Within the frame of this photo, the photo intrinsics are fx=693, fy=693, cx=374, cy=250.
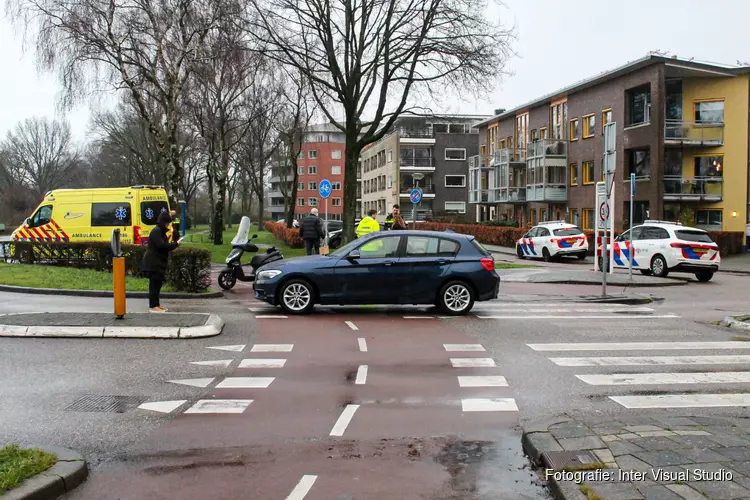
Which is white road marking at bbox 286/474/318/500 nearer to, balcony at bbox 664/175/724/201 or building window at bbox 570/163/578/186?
balcony at bbox 664/175/724/201

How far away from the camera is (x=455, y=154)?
7744 centimetres

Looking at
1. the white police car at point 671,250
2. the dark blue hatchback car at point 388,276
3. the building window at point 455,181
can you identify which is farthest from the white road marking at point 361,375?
the building window at point 455,181

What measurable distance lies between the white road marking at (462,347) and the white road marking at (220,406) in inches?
137

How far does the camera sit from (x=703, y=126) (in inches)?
1433

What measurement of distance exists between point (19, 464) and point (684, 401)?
5.86 m

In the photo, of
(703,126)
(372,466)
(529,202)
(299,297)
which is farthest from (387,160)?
(372,466)

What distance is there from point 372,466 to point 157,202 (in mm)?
20382

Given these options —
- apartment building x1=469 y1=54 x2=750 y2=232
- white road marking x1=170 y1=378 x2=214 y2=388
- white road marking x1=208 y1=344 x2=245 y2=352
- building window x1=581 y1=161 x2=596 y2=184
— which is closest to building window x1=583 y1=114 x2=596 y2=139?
apartment building x1=469 y1=54 x2=750 y2=232

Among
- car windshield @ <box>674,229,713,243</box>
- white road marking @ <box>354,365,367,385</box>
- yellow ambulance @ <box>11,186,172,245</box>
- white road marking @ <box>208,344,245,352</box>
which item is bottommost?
white road marking @ <box>354,365,367,385</box>

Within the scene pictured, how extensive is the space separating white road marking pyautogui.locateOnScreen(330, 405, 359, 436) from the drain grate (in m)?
2.02

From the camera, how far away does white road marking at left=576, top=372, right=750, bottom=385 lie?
25.1 feet

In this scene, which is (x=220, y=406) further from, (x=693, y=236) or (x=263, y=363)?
(x=693, y=236)

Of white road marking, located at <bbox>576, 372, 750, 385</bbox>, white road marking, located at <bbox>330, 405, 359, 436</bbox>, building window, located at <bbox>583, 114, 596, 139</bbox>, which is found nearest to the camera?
white road marking, located at <bbox>330, 405, 359, 436</bbox>

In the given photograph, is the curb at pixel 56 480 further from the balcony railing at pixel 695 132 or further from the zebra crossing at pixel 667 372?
the balcony railing at pixel 695 132
